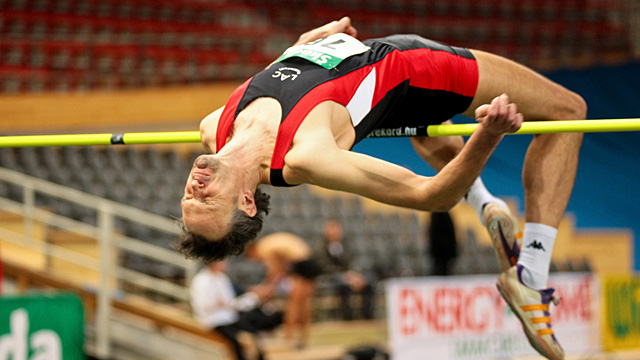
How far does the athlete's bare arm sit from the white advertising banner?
475 centimetres

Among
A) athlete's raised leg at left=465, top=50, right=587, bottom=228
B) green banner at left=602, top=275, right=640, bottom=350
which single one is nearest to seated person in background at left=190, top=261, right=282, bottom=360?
athlete's raised leg at left=465, top=50, right=587, bottom=228

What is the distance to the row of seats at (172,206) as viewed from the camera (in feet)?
26.3

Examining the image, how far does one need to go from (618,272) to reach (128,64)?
8124 millimetres

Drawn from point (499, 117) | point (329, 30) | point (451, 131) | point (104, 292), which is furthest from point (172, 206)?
point (499, 117)

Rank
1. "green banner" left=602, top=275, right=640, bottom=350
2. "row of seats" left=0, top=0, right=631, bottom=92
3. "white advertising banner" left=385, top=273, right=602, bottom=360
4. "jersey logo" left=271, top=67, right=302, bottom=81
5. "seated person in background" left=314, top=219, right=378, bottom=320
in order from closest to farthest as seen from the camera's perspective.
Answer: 1. "jersey logo" left=271, top=67, right=302, bottom=81
2. "white advertising banner" left=385, top=273, right=602, bottom=360
3. "seated person in background" left=314, top=219, right=378, bottom=320
4. "green banner" left=602, top=275, right=640, bottom=350
5. "row of seats" left=0, top=0, right=631, bottom=92

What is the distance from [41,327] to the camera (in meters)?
5.27

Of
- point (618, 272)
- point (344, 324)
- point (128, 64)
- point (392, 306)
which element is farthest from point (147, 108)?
point (618, 272)

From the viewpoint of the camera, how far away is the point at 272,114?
259cm

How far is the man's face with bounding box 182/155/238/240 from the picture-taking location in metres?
2.51

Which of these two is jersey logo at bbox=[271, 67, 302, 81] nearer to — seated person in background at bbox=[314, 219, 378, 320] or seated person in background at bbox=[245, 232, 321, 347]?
Result: seated person in background at bbox=[245, 232, 321, 347]

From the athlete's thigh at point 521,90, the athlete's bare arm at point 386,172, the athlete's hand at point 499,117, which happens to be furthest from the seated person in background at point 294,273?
the athlete's hand at point 499,117

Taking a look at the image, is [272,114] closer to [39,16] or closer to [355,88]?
[355,88]

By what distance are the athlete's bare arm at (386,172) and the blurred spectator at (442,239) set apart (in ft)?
15.6

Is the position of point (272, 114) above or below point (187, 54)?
above
